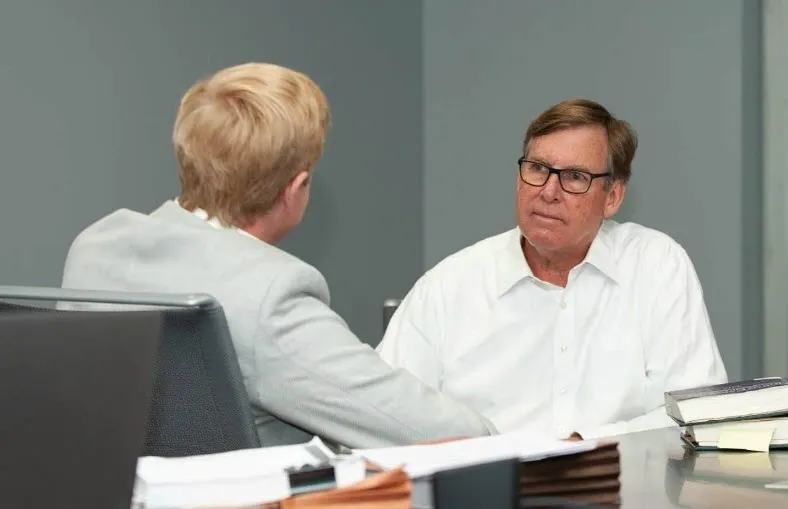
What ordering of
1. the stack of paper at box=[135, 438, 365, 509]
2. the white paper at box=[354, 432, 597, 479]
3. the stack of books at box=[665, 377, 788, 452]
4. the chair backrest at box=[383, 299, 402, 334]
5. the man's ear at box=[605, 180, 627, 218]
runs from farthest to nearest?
the chair backrest at box=[383, 299, 402, 334] < the man's ear at box=[605, 180, 627, 218] < the stack of books at box=[665, 377, 788, 452] < the white paper at box=[354, 432, 597, 479] < the stack of paper at box=[135, 438, 365, 509]

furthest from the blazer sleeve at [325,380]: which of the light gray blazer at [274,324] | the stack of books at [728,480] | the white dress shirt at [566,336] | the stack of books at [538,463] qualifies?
the white dress shirt at [566,336]

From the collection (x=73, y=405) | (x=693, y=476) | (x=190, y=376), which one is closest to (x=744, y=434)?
(x=693, y=476)

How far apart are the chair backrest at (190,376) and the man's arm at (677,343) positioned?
1169 mm

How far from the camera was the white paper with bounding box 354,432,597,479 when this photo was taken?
Result: 1005mm

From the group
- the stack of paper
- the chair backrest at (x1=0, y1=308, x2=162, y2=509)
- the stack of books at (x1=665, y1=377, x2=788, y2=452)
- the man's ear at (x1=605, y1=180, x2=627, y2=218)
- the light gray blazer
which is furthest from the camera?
the man's ear at (x1=605, y1=180, x2=627, y2=218)

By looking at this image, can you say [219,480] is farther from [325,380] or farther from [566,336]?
[566,336]

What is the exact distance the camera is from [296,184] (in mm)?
1634

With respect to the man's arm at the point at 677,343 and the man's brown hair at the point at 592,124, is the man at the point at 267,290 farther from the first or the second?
the man's brown hair at the point at 592,124

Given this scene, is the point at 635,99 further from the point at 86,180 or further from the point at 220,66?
the point at 86,180

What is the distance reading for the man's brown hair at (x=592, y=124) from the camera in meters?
2.36

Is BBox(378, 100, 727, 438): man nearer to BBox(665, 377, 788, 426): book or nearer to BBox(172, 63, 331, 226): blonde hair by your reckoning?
BBox(665, 377, 788, 426): book

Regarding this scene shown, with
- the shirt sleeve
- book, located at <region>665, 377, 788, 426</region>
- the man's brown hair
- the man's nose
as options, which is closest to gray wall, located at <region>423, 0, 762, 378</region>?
the man's brown hair

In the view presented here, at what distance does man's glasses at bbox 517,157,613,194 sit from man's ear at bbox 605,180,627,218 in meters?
0.07

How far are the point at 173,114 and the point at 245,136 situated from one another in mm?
1329
